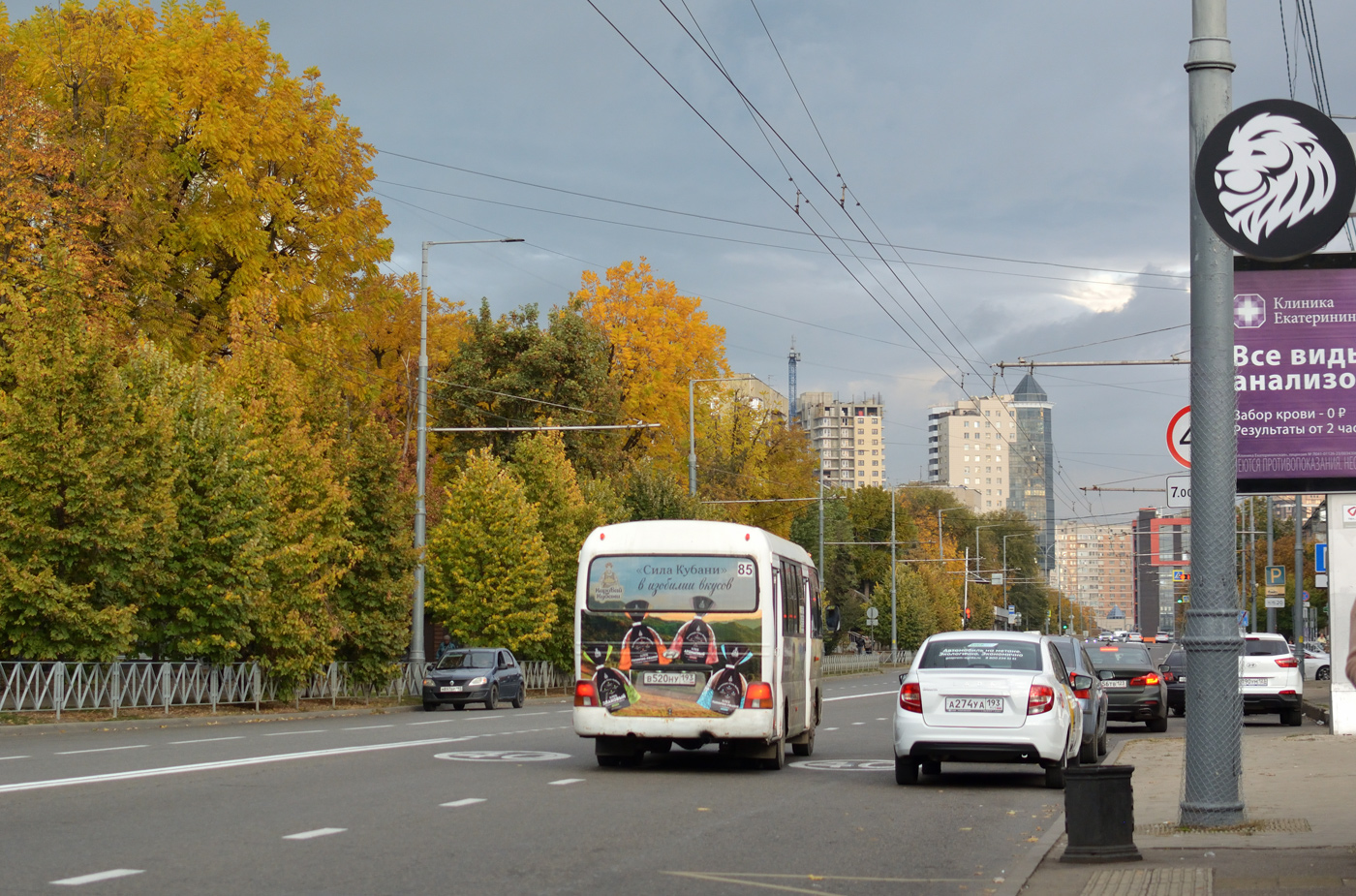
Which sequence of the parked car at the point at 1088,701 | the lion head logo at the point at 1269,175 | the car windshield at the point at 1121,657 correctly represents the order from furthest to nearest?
the car windshield at the point at 1121,657
the parked car at the point at 1088,701
the lion head logo at the point at 1269,175

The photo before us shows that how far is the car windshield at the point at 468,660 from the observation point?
125 feet

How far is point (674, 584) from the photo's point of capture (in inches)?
722

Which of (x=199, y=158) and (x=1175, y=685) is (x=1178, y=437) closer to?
(x=1175, y=685)

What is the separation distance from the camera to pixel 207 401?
3133 cm

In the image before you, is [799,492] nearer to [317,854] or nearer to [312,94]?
[312,94]

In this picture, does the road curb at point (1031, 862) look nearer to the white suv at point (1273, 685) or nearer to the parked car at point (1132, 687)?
the parked car at point (1132, 687)

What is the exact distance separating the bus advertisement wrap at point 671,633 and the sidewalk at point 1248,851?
4.65 m

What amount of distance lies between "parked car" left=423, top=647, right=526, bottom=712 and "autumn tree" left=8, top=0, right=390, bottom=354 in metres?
10.2

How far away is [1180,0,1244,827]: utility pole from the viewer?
1129 centimetres

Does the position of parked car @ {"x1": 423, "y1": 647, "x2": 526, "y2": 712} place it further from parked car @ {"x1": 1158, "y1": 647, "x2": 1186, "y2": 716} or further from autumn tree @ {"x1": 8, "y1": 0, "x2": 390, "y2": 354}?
parked car @ {"x1": 1158, "y1": 647, "x2": 1186, "y2": 716}

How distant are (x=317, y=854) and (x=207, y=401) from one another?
22546 mm

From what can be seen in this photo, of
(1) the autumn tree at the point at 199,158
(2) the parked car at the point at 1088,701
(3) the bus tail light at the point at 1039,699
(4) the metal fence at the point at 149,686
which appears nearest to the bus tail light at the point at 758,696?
(3) the bus tail light at the point at 1039,699

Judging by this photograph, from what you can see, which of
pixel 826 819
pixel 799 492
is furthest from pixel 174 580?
pixel 799 492

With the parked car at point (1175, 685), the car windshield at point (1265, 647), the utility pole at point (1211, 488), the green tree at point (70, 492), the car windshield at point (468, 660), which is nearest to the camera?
the utility pole at point (1211, 488)
